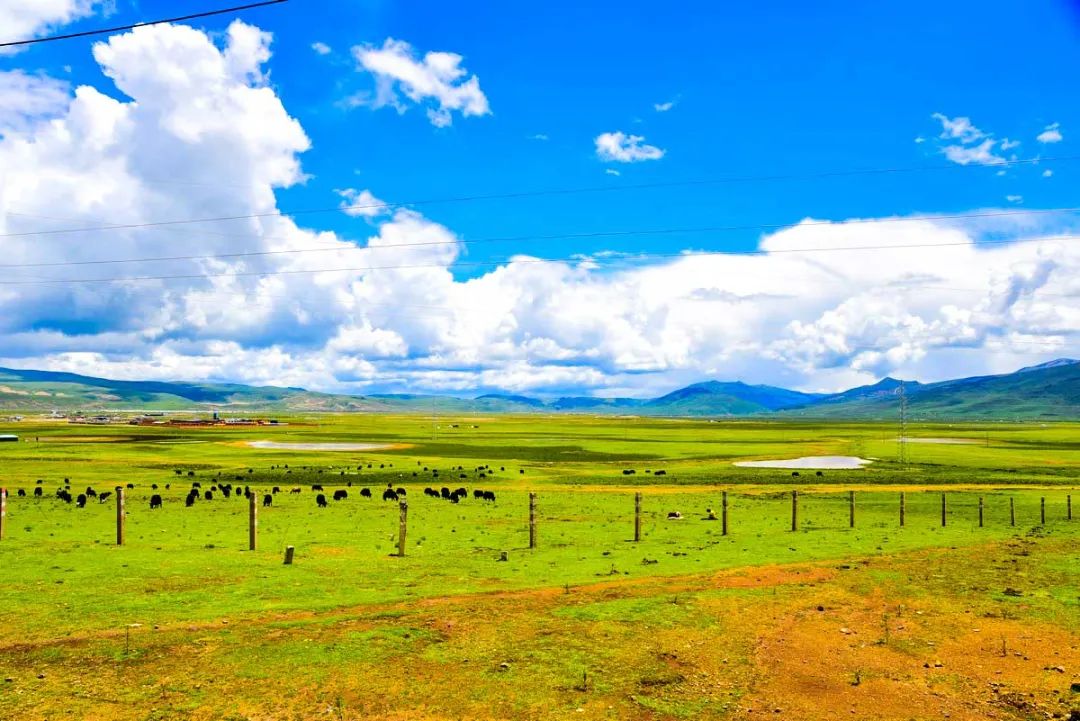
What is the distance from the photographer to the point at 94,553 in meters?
30.7

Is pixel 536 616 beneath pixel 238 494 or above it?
above

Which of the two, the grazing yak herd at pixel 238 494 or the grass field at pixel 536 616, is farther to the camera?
the grazing yak herd at pixel 238 494

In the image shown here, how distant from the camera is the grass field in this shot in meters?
15.1

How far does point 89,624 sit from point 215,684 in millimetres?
7009

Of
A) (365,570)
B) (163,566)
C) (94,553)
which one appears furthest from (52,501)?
(365,570)

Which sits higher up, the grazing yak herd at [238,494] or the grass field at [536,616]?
the grass field at [536,616]

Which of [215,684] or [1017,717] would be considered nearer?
[1017,717]

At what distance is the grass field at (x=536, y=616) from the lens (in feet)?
49.4

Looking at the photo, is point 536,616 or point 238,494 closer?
point 536,616

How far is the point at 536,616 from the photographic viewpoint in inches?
840

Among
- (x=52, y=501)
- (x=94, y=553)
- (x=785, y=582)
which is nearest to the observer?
(x=785, y=582)

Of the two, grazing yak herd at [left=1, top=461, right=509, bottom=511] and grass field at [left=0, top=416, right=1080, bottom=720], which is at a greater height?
grass field at [left=0, top=416, right=1080, bottom=720]

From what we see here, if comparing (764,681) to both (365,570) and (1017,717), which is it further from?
(365,570)

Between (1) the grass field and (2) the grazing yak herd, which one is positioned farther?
(2) the grazing yak herd
